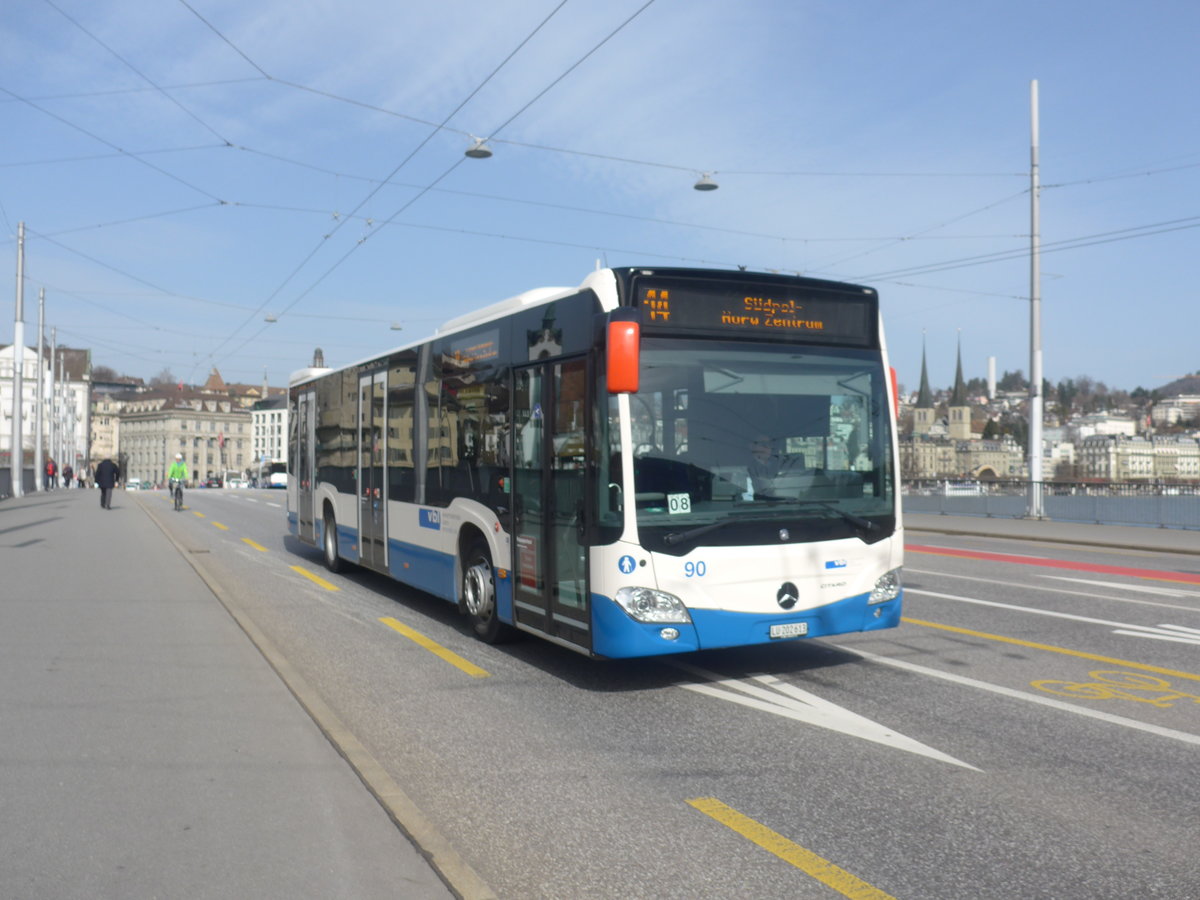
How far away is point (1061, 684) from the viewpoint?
7723 mm

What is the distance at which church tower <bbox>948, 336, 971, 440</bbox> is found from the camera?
177 meters

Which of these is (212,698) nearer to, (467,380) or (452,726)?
(452,726)

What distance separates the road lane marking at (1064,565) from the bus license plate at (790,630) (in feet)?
31.3

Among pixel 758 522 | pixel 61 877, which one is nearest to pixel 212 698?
pixel 61 877

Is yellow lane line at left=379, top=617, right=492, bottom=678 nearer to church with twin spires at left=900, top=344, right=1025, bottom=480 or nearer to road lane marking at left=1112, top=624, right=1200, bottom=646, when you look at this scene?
road lane marking at left=1112, top=624, right=1200, bottom=646

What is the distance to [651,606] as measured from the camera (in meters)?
7.26

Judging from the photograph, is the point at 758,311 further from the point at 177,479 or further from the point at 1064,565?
the point at 177,479

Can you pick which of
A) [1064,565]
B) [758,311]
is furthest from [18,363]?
[758,311]

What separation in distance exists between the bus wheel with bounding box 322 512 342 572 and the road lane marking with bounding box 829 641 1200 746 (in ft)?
27.2

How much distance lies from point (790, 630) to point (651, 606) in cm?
110

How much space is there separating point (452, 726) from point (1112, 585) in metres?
10.7

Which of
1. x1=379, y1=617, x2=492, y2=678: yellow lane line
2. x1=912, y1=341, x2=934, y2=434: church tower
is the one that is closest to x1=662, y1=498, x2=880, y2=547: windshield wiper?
x1=379, y1=617, x2=492, y2=678: yellow lane line

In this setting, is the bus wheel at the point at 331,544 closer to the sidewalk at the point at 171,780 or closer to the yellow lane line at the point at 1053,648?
the sidewalk at the point at 171,780

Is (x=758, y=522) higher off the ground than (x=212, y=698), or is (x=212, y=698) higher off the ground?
(x=758, y=522)
